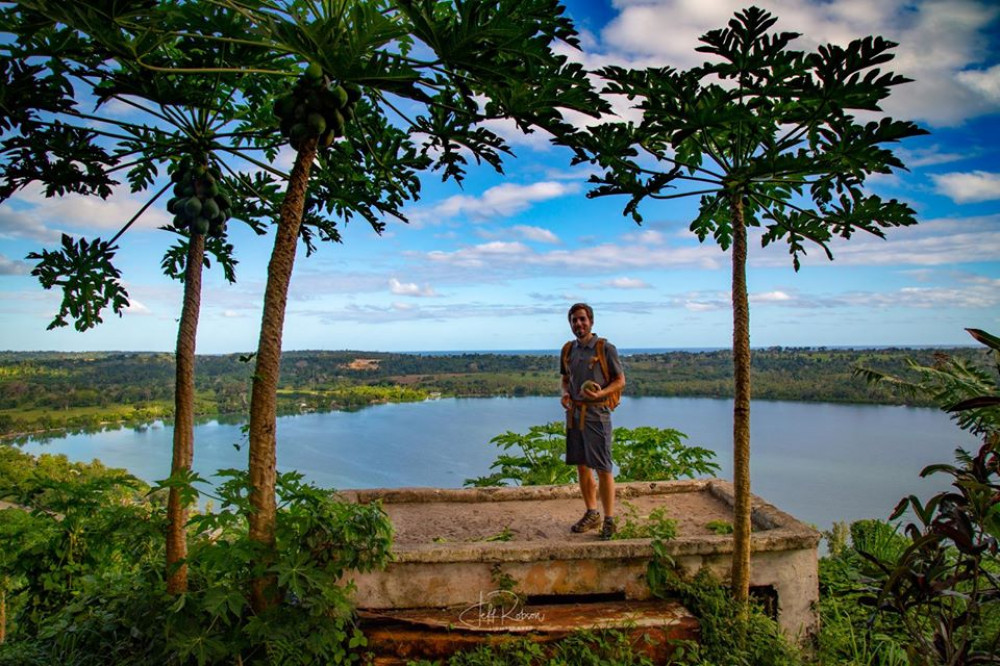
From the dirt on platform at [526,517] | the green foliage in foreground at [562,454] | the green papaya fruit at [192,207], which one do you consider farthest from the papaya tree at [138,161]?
the green foliage in foreground at [562,454]

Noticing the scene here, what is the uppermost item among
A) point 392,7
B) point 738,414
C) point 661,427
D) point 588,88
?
point 392,7

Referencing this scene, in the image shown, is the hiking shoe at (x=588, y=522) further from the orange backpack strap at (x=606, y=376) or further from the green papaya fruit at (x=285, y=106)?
the green papaya fruit at (x=285, y=106)

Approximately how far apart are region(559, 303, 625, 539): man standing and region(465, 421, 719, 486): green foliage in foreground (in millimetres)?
1694

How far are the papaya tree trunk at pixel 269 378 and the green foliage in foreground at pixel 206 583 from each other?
72mm

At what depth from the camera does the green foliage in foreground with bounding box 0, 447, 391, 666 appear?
286cm

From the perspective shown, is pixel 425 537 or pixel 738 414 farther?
pixel 425 537

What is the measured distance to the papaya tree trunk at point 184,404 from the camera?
10.7 feet

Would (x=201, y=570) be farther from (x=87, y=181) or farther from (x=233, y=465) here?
(x=87, y=181)

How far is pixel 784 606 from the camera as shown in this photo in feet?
12.5

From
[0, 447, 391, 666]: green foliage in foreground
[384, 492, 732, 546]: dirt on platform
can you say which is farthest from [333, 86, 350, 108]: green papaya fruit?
[384, 492, 732, 546]: dirt on platform

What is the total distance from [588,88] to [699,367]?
10349mm

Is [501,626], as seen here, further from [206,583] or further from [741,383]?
[741,383]

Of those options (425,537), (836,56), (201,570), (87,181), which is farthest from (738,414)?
(87,181)

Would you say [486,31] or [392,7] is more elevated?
[392,7]
